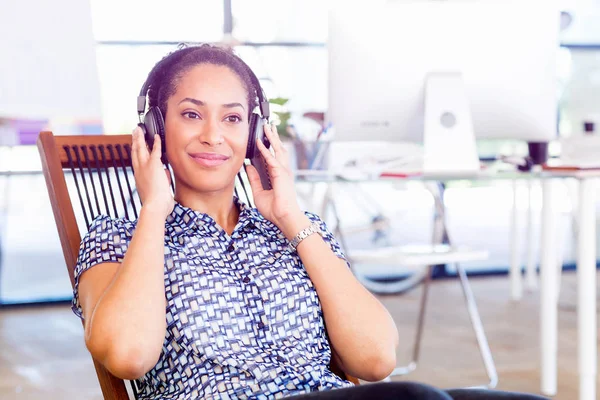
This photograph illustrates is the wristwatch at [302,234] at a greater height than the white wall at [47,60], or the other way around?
the white wall at [47,60]

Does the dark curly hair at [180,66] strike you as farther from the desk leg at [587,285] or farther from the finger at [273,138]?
the desk leg at [587,285]

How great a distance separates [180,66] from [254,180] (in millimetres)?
311

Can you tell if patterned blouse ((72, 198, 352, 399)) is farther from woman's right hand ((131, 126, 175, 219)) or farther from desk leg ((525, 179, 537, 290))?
desk leg ((525, 179, 537, 290))

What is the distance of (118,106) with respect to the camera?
4.05 m

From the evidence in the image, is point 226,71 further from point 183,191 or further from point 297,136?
point 297,136

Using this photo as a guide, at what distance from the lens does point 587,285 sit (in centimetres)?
224

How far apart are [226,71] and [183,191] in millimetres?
266

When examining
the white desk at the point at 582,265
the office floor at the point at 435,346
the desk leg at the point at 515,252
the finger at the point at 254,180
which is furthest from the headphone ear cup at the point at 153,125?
the desk leg at the point at 515,252

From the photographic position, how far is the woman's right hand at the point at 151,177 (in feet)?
4.14

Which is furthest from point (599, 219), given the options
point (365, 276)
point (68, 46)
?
point (68, 46)

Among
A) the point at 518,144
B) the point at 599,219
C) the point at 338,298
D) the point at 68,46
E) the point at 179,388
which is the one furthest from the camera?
the point at 599,219

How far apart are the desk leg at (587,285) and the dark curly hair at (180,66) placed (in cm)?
134

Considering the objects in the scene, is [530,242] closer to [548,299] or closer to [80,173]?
[548,299]

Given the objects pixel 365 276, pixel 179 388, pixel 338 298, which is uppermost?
pixel 338 298
